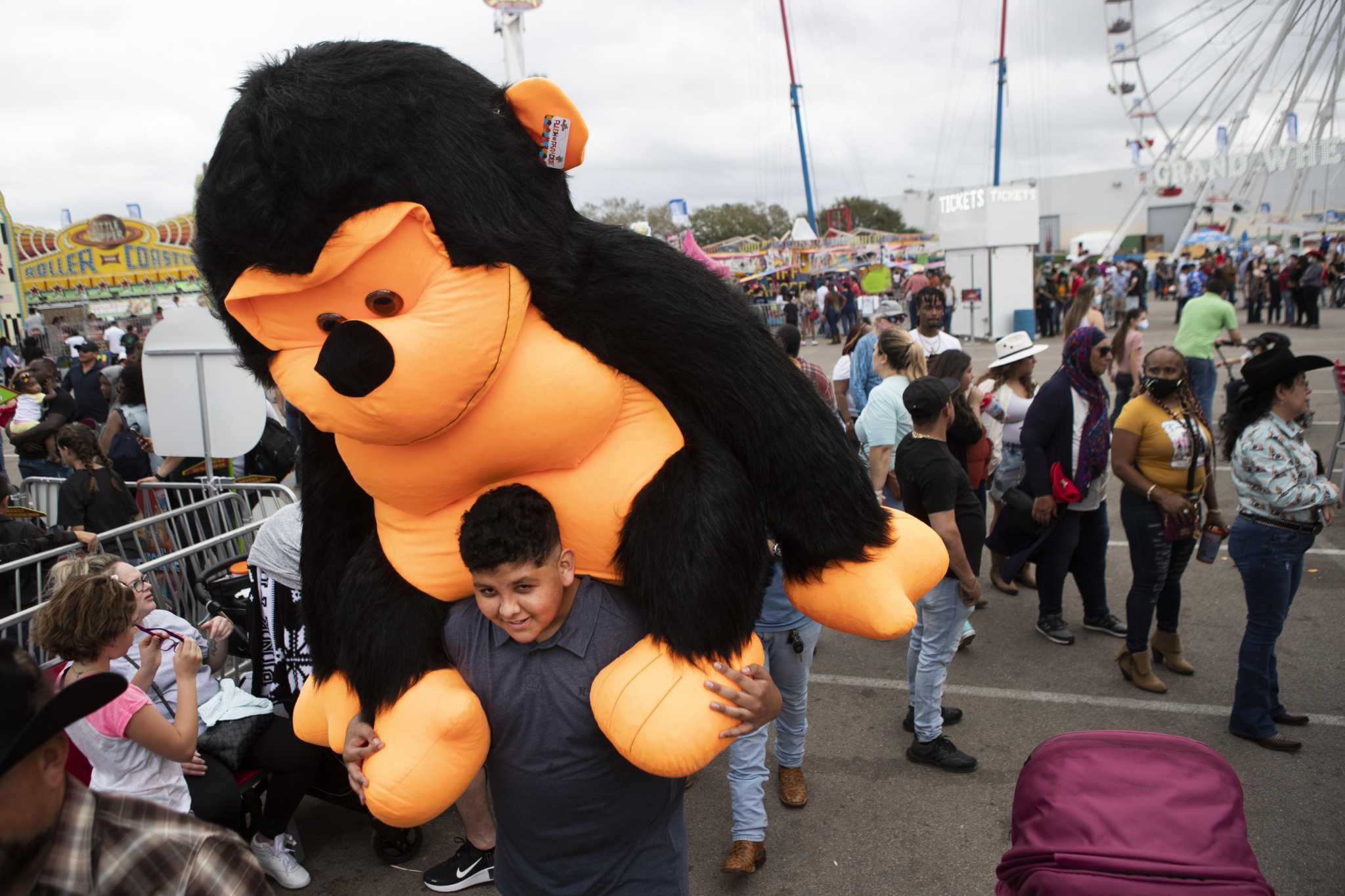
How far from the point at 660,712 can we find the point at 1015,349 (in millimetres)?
4262

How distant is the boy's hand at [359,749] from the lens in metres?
1.65

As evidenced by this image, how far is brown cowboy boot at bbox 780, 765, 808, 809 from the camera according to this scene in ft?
11.1

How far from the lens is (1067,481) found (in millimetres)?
4266

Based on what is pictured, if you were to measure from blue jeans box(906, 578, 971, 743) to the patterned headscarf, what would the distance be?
1.29 metres

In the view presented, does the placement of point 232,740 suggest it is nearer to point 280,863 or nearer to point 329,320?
point 280,863

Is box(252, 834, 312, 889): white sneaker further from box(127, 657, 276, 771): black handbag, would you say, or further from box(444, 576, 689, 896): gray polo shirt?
box(444, 576, 689, 896): gray polo shirt

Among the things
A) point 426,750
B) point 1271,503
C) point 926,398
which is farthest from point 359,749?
point 1271,503

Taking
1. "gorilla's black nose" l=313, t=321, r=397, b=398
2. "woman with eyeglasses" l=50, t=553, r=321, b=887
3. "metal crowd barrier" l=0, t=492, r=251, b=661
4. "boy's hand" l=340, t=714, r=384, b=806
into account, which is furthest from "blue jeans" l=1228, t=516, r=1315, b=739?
"metal crowd barrier" l=0, t=492, r=251, b=661

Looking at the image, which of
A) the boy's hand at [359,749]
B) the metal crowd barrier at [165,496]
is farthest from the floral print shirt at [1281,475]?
the metal crowd barrier at [165,496]

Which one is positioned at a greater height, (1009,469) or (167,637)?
(1009,469)

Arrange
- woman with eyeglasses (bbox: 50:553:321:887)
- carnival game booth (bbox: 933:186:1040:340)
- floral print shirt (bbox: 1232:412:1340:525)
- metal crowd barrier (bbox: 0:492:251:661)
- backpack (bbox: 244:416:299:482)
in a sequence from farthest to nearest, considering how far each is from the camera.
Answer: carnival game booth (bbox: 933:186:1040:340)
backpack (bbox: 244:416:299:482)
metal crowd barrier (bbox: 0:492:251:661)
floral print shirt (bbox: 1232:412:1340:525)
woman with eyeglasses (bbox: 50:553:321:887)

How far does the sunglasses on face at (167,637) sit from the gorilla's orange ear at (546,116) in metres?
2.32

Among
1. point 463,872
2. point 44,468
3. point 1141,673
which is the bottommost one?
point 463,872

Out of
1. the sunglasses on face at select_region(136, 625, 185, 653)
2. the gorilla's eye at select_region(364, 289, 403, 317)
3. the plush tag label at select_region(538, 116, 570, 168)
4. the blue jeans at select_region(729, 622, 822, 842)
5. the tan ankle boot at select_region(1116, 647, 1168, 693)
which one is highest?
the plush tag label at select_region(538, 116, 570, 168)
